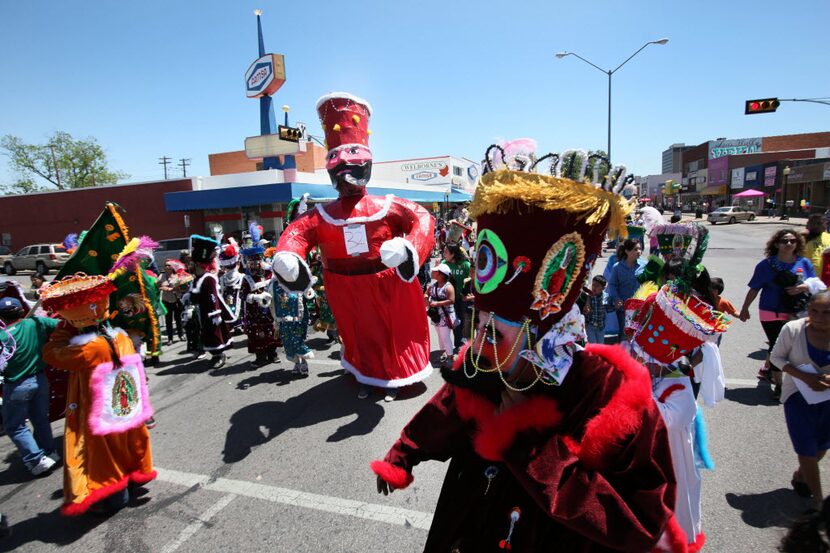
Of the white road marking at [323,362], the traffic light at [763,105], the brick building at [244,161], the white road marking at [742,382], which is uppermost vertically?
the brick building at [244,161]

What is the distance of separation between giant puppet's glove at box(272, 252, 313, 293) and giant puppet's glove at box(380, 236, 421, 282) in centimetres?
75

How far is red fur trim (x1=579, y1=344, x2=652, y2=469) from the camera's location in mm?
1316

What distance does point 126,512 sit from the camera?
316 centimetres

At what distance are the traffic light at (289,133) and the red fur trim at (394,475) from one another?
1969 cm

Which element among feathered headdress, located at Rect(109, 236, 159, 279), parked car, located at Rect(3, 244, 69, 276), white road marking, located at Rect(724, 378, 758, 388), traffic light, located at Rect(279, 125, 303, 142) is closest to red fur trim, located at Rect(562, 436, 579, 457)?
feathered headdress, located at Rect(109, 236, 159, 279)

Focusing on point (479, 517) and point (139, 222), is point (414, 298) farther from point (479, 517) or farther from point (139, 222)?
point (139, 222)

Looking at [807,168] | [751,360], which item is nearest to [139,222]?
[751,360]

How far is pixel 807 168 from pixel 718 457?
4044cm

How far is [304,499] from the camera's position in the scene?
318 cm

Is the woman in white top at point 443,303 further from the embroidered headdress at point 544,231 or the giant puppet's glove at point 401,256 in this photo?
the embroidered headdress at point 544,231

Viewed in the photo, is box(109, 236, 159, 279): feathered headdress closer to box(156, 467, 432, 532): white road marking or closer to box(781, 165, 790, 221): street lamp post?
box(156, 467, 432, 532): white road marking

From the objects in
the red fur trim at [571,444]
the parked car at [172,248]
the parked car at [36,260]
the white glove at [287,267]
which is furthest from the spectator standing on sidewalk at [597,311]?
the parked car at [36,260]

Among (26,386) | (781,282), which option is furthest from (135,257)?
(781,282)

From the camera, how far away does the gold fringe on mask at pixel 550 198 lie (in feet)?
4.61
